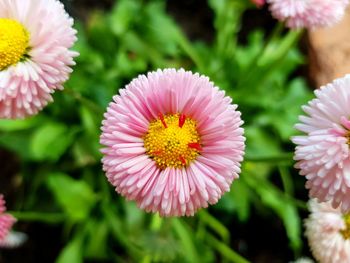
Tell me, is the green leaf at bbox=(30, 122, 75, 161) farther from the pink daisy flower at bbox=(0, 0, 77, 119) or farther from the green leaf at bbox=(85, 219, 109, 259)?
the pink daisy flower at bbox=(0, 0, 77, 119)

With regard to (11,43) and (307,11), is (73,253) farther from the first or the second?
(307,11)

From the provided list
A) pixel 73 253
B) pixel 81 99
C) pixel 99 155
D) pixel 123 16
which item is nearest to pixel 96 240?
pixel 73 253

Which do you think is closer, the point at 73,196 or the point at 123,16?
the point at 73,196

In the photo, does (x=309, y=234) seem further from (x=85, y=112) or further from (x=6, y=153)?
(x=6, y=153)

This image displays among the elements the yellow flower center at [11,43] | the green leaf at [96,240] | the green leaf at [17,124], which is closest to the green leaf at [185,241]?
the green leaf at [96,240]

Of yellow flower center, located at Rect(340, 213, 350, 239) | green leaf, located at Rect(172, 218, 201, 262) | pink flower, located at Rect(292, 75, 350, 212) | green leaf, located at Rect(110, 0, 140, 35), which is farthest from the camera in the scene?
green leaf, located at Rect(110, 0, 140, 35)

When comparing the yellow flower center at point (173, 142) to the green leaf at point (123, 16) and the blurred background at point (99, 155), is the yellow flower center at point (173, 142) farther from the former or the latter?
the green leaf at point (123, 16)

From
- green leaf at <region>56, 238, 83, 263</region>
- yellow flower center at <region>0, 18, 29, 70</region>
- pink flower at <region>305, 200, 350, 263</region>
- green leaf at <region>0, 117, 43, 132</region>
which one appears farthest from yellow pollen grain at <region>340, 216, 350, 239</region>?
green leaf at <region>0, 117, 43, 132</region>
